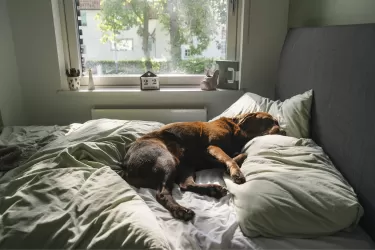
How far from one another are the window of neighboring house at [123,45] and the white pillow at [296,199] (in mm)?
1641

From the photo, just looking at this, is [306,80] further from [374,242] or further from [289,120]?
[374,242]

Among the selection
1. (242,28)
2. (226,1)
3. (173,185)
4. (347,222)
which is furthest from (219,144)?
(226,1)

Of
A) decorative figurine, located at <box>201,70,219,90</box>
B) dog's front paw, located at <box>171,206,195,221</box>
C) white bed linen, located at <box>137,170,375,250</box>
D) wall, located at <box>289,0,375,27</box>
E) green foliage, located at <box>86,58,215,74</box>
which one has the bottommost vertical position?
white bed linen, located at <box>137,170,375,250</box>

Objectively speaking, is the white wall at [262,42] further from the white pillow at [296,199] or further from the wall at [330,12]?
the white pillow at [296,199]

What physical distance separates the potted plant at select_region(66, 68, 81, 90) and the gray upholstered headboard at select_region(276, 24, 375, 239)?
1.70 m

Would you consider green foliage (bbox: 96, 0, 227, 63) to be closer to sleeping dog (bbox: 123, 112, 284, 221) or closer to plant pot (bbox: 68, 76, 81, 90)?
plant pot (bbox: 68, 76, 81, 90)

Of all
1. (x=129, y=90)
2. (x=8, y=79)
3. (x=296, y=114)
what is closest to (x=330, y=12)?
(x=296, y=114)

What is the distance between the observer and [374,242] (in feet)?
3.26

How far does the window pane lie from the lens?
244 centimetres

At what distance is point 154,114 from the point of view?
2412mm

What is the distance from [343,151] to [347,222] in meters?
0.32

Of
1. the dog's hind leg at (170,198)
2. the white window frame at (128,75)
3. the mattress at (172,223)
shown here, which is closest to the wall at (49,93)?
the white window frame at (128,75)

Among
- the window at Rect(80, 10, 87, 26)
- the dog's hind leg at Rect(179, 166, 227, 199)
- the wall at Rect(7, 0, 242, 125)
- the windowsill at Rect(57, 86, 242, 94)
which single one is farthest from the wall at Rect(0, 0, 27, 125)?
the dog's hind leg at Rect(179, 166, 227, 199)

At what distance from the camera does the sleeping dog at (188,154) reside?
4.33ft
